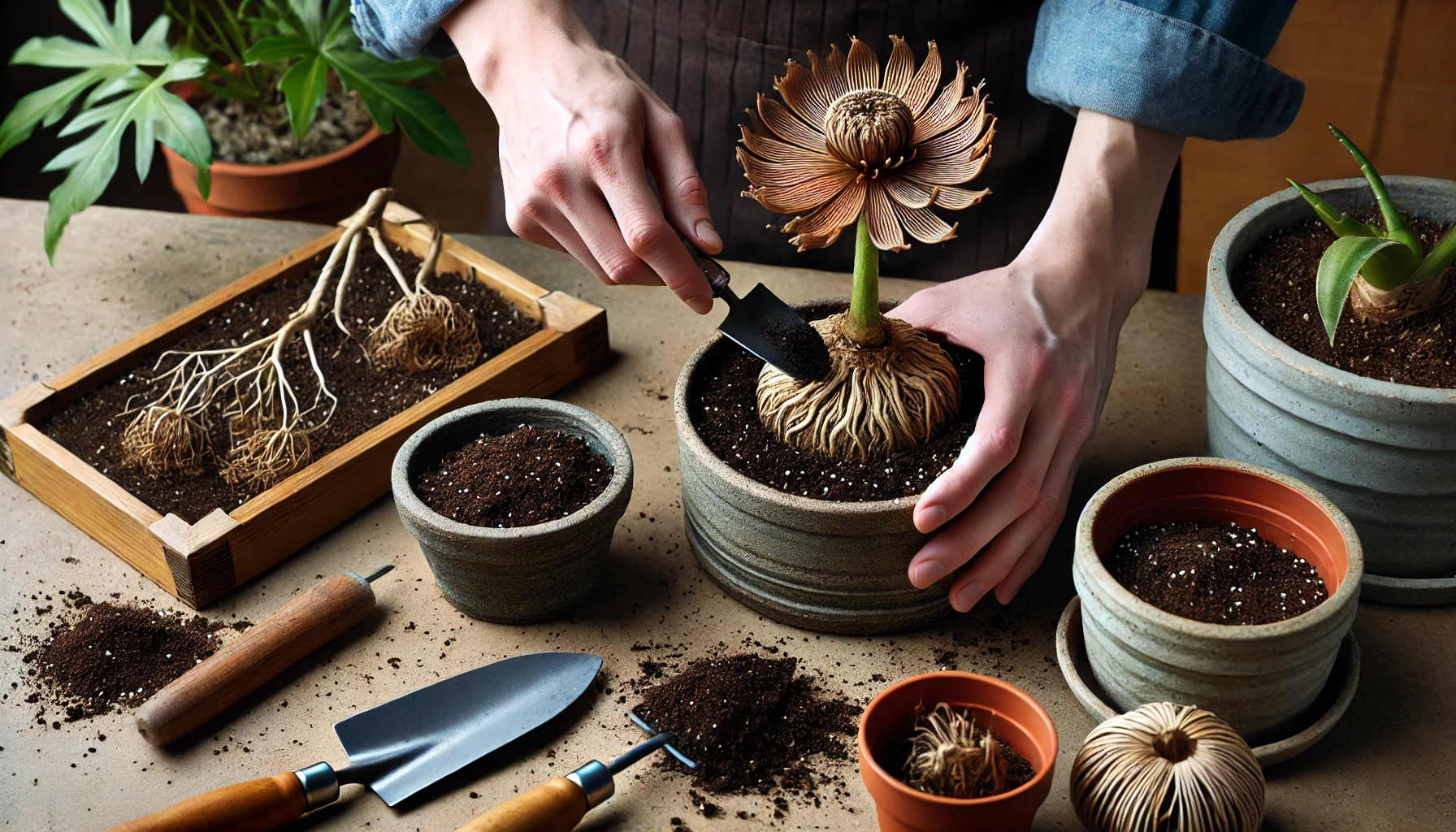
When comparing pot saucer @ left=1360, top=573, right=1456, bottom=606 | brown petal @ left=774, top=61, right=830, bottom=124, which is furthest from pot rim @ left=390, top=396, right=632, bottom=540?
pot saucer @ left=1360, top=573, right=1456, bottom=606

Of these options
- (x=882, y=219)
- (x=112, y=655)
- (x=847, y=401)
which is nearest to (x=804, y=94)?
(x=882, y=219)

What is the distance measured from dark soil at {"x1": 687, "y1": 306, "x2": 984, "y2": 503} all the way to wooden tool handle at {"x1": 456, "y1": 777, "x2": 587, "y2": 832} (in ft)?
0.97

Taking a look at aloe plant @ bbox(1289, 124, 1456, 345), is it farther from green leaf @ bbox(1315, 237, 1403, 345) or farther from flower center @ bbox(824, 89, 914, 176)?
flower center @ bbox(824, 89, 914, 176)

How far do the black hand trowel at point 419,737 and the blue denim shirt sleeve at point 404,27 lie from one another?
0.61 metres

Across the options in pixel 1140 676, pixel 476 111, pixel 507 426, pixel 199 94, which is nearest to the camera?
pixel 1140 676

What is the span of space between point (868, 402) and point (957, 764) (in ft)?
1.10

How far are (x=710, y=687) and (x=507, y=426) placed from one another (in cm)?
34

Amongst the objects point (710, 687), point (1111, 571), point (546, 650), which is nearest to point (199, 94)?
point (546, 650)

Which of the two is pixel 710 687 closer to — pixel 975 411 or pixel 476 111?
pixel 975 411

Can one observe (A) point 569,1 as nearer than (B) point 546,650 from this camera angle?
No

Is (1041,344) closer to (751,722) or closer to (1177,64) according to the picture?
(1177,64)

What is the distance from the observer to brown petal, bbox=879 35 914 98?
1.04m

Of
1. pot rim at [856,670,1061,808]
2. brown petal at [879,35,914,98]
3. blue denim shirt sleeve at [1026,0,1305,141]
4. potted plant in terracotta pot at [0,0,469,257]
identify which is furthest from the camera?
potted plant in terracotta pot at [0,0,469,257]

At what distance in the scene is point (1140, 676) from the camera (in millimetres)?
937
